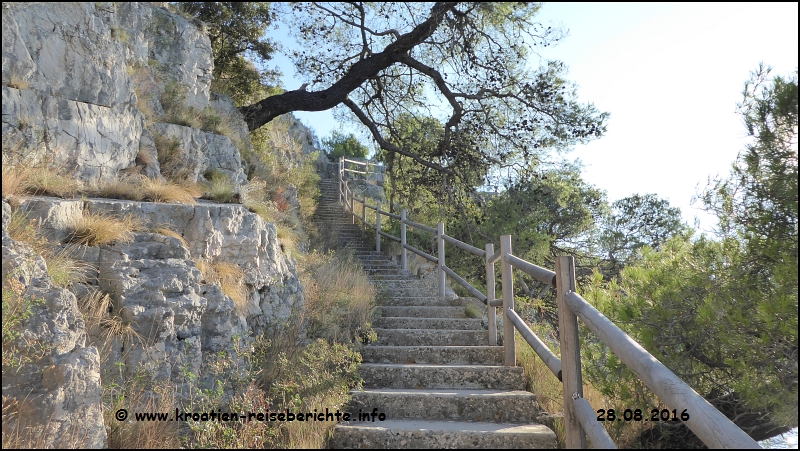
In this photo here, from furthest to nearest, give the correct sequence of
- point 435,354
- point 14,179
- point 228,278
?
point 435,354 → point 228,278 → point 14,179

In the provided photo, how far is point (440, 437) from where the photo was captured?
380 centimetres

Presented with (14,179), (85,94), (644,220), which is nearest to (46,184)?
(14,179)

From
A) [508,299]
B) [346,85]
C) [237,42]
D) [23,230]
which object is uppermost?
[237,42]

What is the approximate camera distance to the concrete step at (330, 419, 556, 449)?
3693 millimetres

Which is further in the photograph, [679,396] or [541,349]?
[541,349]

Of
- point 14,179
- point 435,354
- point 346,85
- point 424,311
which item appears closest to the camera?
point 14,179

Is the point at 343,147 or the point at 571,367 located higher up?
the point at 343,147

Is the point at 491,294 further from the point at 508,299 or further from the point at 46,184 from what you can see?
the point at 46,184

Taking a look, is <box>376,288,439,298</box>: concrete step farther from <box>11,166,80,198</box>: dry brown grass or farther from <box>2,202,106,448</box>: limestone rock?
<box>2,202,106,448</box>: limestone rock

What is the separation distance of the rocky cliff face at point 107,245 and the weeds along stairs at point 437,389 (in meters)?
1.28

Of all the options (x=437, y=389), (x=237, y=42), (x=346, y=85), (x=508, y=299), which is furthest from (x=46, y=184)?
(x=237, y=42)

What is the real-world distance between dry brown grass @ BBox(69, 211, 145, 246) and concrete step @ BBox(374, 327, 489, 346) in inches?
120

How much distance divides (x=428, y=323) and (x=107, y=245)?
3.84m

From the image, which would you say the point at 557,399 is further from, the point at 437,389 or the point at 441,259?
the point at 441,259
